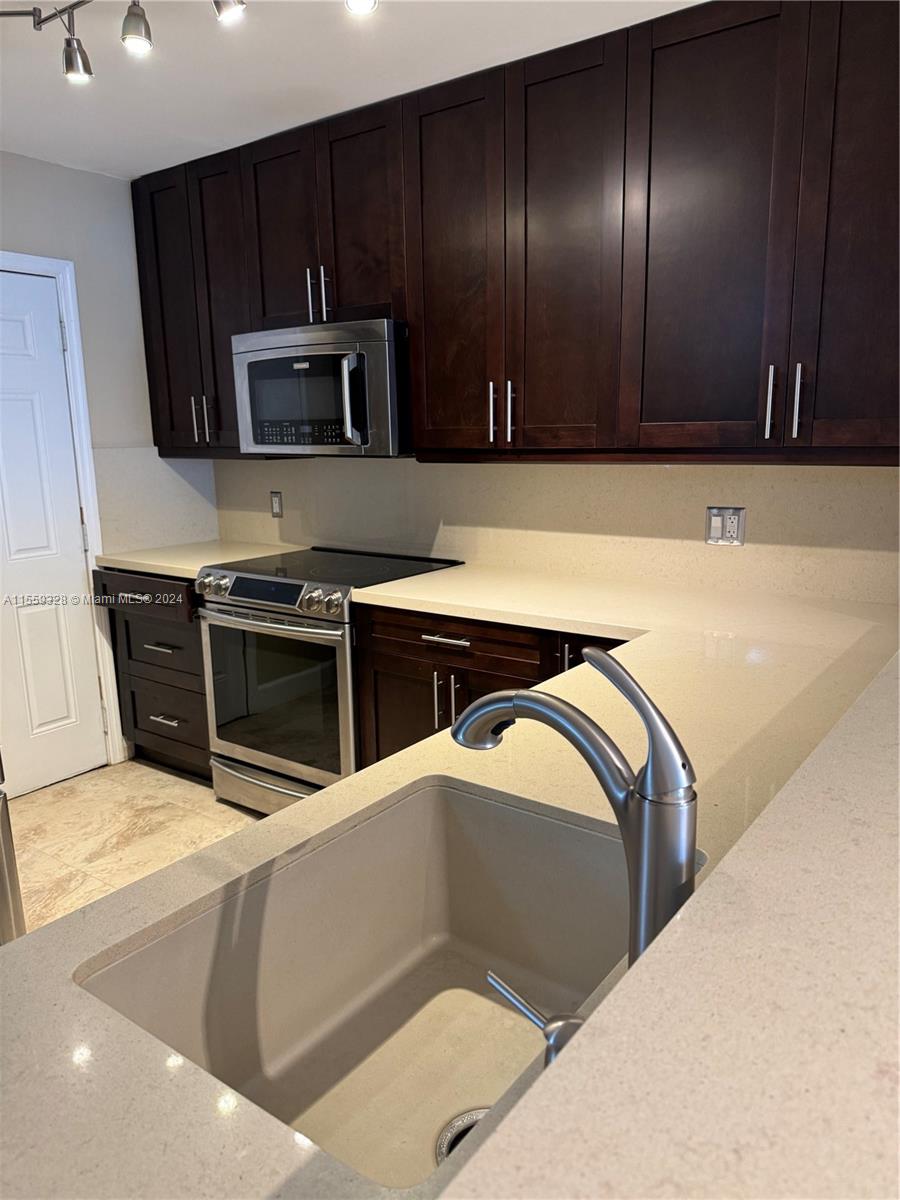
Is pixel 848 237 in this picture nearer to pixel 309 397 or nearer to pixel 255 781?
pixel 309 397

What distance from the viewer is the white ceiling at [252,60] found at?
6.50 ft

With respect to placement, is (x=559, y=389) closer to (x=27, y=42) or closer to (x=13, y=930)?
(x=27, y=42)

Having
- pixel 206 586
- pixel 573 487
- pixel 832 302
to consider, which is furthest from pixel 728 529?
pixel 206 586

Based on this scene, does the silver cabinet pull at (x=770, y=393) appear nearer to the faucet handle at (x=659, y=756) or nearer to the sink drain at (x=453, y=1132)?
the faucet handle at (x=659, y=756)

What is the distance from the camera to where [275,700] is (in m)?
2.86

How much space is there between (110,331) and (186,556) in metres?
1.01

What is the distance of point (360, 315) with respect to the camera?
2734 mm

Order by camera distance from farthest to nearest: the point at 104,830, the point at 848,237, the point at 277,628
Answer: the point at 104,830 < the point at 277,628 < the point at 848,237

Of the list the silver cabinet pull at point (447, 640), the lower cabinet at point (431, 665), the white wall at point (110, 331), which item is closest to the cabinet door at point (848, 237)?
the lower cabinet at point (431, 665)

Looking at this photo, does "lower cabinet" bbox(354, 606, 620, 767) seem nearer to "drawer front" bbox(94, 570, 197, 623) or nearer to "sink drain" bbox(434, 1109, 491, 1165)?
"drawer front" bbox(94, 570, 197, 623)

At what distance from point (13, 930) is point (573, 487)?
197 centimetres

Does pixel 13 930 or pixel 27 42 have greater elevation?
pixel 27 42

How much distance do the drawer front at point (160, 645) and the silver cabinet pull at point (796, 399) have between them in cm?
216

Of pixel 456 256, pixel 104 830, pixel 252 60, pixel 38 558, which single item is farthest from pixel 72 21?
pixel 104 830
